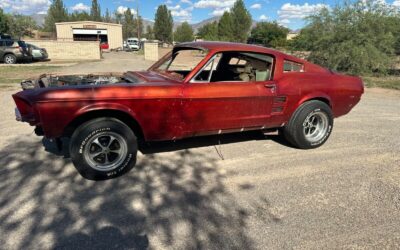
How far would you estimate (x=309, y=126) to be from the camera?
16.8 ft

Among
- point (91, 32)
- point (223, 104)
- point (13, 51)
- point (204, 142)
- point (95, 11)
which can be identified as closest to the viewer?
point (223, 104)

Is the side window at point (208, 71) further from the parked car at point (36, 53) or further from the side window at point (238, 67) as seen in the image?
the parked car at point (36, 53)

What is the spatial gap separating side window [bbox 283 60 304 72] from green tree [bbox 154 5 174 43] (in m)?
71.5

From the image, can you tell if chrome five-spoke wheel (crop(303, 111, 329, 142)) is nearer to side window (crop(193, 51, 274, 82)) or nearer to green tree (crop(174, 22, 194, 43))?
side window (crop(193, 51, 274, 82))

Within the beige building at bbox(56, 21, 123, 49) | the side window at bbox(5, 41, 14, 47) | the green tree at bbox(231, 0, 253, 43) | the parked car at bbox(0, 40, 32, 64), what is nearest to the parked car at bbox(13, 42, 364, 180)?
the parked car at bbox(0, 40, 32, 64)

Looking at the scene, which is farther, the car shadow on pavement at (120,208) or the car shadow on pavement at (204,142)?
the car shadow on pavement at (204,142)

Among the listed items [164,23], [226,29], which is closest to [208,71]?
[226,29]

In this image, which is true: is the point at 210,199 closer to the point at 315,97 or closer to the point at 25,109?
the point at 25,109

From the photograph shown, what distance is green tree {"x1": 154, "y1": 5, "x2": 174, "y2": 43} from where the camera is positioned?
239 ft

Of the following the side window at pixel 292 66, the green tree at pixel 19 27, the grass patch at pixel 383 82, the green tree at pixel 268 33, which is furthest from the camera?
the green tree at pixel 19 27

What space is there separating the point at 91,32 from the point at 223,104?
5653cm

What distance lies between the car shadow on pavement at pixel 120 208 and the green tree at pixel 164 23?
72094 millimetres

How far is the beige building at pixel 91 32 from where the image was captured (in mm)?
53062

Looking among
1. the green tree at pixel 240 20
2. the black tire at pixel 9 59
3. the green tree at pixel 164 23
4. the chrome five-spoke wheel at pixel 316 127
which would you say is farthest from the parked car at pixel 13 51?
the green tree at pixel 164 23
